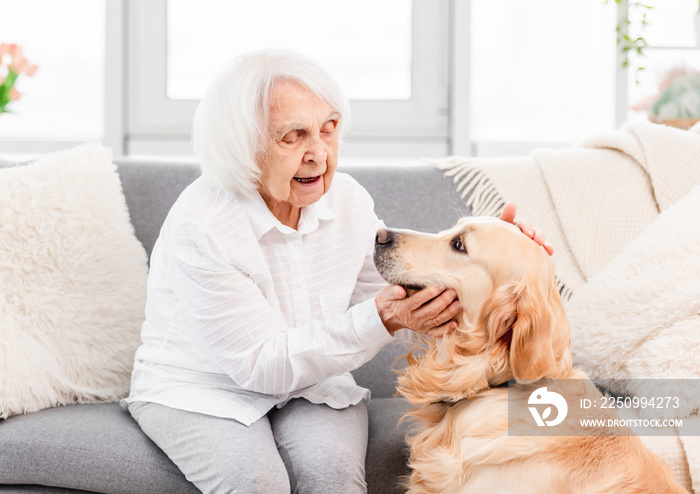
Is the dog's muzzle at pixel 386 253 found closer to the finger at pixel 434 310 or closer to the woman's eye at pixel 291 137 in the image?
the finger at pixel 434 310

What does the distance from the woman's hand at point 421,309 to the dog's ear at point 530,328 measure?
0.30 ft

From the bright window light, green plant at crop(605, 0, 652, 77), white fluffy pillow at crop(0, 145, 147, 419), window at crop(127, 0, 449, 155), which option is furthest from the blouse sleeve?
green plant at crop(605, 0, 652, 77)

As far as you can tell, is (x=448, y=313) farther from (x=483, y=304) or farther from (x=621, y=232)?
(x=621, y=232)

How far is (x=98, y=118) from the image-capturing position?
295 centimetres

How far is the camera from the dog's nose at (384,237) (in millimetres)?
1383

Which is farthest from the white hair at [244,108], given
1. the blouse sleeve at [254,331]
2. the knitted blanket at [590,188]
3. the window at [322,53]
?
the window at [322,53]

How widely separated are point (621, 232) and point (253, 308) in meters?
1.24

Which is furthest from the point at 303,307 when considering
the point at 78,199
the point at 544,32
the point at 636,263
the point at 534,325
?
the point at 544,32

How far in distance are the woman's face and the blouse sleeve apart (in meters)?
0.21

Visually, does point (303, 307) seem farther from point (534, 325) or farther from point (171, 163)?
point (171, 163)


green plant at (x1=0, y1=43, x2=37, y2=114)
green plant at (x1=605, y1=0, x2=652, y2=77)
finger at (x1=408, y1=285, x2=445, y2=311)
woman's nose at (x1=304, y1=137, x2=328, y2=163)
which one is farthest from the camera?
green plant at (x1=605, y1=0, x2=652, y2=77)

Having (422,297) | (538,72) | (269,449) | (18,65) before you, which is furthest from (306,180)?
(538,72)

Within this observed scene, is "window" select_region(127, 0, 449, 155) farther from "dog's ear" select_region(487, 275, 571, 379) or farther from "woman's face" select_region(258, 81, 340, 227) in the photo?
"dog's ear" select_region(487, 275, 571, 379)

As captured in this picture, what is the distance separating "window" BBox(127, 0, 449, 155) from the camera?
2861mm
